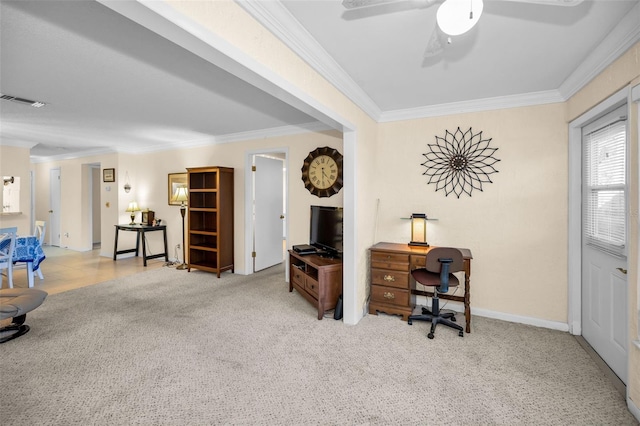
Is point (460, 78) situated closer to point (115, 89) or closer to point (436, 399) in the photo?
point (436, 399)

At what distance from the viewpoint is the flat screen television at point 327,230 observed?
365 cm

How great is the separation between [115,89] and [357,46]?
2.46m

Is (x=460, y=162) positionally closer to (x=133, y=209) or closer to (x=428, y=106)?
(x=428, y=106)

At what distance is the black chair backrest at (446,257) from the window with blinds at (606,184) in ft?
3.64

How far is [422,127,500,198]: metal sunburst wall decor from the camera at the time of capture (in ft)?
11.2

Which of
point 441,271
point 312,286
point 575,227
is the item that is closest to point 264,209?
point 312,286

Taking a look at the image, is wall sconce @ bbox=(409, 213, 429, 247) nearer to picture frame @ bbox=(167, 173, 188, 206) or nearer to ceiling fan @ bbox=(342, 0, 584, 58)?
ceiling fan @ bbox=(342, 0, 584, 58)

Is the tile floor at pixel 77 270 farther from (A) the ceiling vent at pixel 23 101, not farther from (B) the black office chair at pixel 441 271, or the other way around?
(B) the black office chair at pixel 441 271

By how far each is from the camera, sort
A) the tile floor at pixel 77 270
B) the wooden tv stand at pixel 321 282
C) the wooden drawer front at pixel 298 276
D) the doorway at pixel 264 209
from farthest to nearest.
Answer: the doorway at pixel 264 209 → the tile floor at pixel 77 270 → the wooden drawer front at pixel 298 276 → the wooden tv stand at pixel 321 282

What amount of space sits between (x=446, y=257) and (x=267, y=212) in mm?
3422

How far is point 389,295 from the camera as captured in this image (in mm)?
3367

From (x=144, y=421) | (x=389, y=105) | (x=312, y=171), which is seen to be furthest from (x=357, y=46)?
(x=144, y=421)

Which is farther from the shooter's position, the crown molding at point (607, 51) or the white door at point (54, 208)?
the white door at point (54, 208)

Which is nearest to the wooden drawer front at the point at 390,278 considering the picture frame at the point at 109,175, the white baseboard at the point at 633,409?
the white baseboard at the point at 633,409
